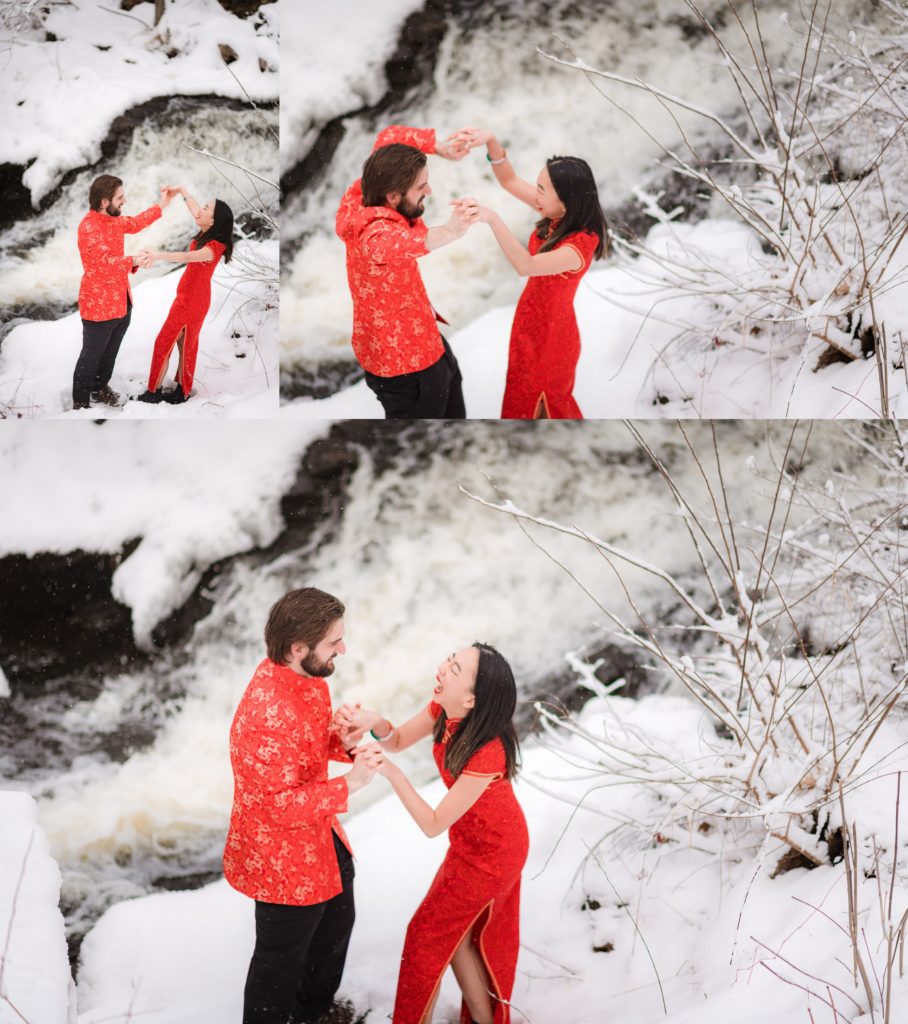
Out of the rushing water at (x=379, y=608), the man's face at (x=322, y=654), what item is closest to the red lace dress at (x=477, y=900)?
the man's face at (x=322, y=654)

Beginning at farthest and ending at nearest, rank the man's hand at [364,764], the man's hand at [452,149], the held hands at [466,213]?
1. the man's hand at [452,149]
2. the held hands at [466,213]
3. the man's hand at [364,764]

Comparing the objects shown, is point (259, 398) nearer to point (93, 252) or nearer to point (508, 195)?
point (93, 252)

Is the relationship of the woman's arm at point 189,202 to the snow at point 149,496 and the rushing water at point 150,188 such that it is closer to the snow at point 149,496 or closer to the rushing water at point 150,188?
the rushing water at point 150,188

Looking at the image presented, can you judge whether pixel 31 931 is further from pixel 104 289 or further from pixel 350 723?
pixel 104 289

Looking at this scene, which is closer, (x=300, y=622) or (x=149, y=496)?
(x=300, y=622)

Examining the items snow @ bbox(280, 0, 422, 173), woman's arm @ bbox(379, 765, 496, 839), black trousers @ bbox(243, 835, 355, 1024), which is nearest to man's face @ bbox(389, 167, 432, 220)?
snow @ bbox(280, 0, 422, 173)

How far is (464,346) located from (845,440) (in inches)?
50.4

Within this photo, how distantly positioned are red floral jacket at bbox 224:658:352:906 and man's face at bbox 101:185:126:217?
160 centimetres

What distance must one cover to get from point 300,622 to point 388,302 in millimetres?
1037

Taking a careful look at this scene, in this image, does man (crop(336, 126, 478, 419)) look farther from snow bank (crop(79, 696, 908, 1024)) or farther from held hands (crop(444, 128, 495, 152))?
snow bank (crop(79, 696, 908, 1024))

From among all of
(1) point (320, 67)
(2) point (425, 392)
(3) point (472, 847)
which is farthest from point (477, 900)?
(1) point (320, 67)

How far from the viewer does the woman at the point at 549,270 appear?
319cm

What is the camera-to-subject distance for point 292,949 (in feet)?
8.73

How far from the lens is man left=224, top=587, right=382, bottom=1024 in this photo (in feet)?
8.52
